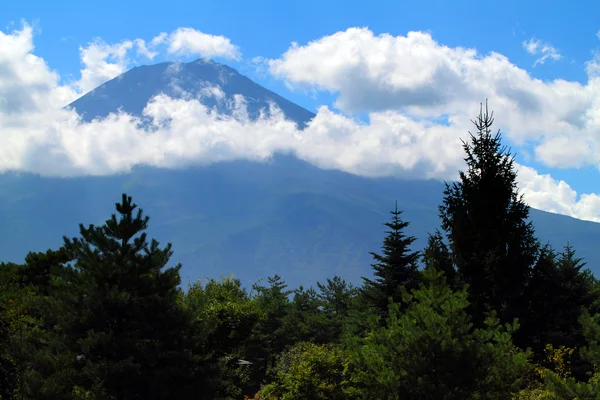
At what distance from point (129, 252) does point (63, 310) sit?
2.68 meters

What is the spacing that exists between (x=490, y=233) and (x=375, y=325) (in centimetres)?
920

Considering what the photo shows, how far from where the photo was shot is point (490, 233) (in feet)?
80.0

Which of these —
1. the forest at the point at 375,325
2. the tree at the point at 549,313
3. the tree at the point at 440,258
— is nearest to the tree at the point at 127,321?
the forest at the point at 375,325

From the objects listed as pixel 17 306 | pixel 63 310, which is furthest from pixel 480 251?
pixel 17 306

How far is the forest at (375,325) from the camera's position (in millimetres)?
14266

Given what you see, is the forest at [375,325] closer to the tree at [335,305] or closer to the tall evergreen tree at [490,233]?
the tall evergreen tree at [490,233]

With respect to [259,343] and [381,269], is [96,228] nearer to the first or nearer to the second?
[381,269]

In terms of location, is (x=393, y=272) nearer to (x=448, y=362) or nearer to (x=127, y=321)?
(x=448, y=362)

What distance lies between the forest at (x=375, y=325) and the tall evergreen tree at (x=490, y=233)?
0.06 meters

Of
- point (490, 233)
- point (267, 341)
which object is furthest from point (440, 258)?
point (267, 341)

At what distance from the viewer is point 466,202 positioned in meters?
25.7

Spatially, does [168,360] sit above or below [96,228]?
below

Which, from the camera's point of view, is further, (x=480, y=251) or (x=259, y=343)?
(x=259, y=343)

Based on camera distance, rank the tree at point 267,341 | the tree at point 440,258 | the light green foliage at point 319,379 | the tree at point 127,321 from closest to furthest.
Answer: the tree at point 127,321 < the light green foliage at point 319,379 < the tree at point 440,258 < the tree at point 267,341
